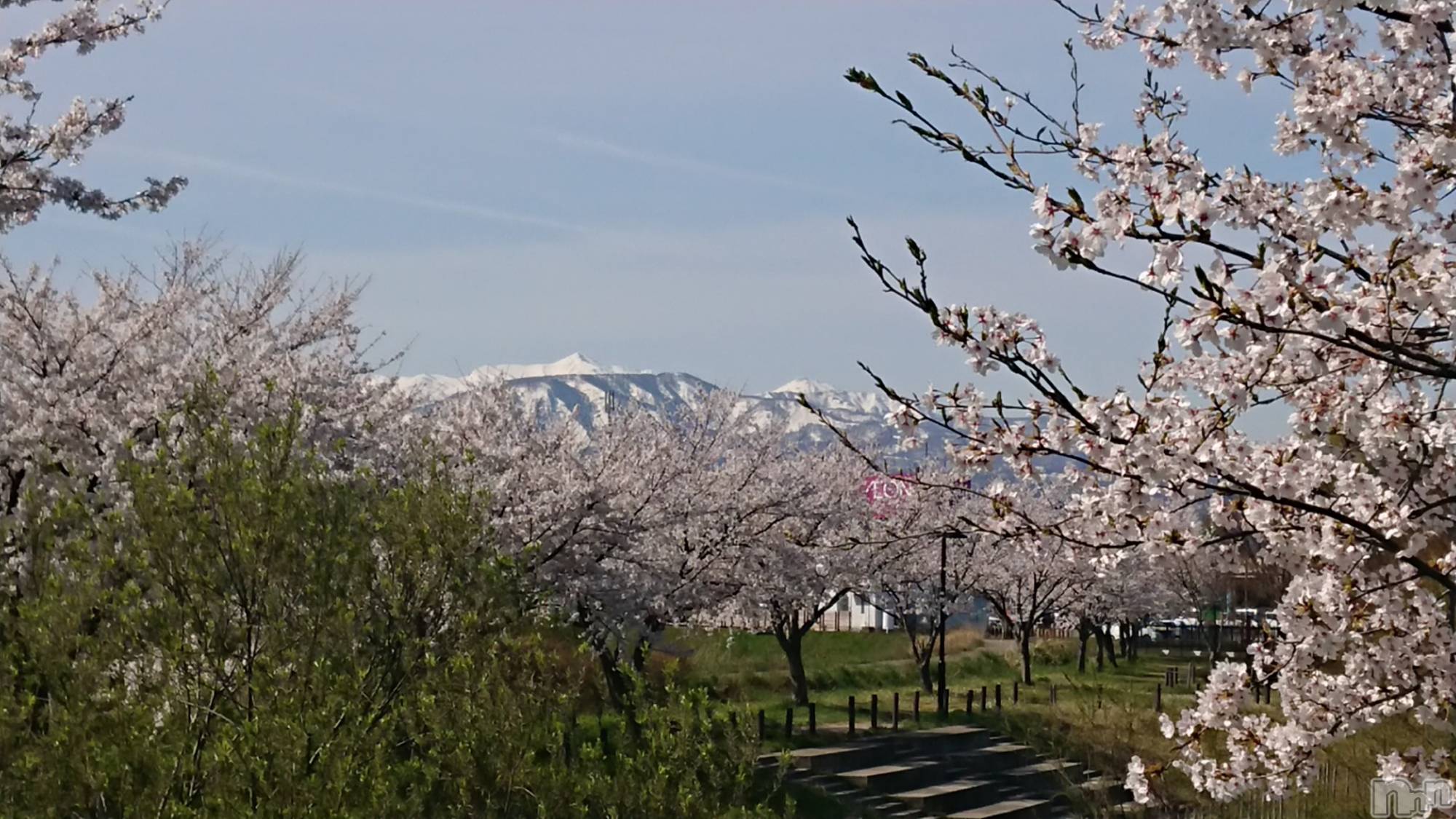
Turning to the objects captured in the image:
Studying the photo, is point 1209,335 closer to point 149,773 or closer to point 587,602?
point 149,773

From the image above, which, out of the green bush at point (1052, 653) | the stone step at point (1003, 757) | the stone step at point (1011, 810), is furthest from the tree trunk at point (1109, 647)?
the stone step at point (1011, 810)

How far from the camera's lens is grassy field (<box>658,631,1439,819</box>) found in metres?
14.7

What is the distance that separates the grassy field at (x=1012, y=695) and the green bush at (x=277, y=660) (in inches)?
79.6

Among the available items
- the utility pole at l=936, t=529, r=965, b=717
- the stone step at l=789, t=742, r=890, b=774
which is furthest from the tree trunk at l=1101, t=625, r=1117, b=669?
the stone step at l=789, t=742, r=890, b=774

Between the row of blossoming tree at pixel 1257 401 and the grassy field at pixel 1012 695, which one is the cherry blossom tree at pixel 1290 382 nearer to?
the row of blossoming tree at pixel 1257 401

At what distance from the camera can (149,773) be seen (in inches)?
251

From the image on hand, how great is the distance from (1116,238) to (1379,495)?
6.36ft

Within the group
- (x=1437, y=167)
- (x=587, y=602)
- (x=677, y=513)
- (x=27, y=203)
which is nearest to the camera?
(x=1437, y=167)

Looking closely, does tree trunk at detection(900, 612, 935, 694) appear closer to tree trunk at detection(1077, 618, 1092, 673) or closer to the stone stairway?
the stone stairway

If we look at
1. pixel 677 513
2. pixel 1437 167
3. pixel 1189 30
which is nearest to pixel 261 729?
pixel 1189 30

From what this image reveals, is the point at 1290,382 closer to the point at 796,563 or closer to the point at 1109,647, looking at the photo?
the point at 796,563

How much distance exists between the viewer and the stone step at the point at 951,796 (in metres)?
19.8

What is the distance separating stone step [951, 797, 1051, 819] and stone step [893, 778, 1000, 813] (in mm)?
244

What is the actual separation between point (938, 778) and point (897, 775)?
120 centimetres
